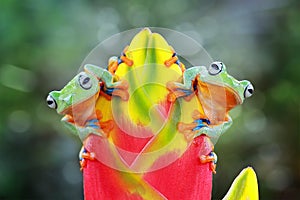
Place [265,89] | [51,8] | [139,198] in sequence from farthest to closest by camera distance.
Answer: [265,89]
[51,8]
[139,198]

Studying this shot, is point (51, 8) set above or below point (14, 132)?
above

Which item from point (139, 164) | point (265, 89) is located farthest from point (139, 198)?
point (265, 89)

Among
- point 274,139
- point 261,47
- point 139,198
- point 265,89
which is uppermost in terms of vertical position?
point 261,47

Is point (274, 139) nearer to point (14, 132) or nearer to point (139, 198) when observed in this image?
point (14, 132)

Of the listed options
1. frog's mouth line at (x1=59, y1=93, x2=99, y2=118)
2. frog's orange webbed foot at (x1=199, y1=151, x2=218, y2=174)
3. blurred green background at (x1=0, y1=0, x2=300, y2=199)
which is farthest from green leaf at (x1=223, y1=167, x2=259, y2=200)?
A: blurred green background at (x1=0, y1=0, x2=300, y2=199)

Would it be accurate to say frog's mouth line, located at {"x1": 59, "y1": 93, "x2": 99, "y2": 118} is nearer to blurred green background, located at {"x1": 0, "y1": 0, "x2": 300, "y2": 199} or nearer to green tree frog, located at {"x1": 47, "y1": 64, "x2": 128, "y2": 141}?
green tree frog, located at {"x1": 47, "y1": 64, "x2": 128, "y2": 141}

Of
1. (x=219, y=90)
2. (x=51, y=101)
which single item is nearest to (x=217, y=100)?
(x=219, y=90)

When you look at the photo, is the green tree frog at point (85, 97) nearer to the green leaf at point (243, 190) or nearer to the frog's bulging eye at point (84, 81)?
the frog's bulging eye at point (84, 81)
